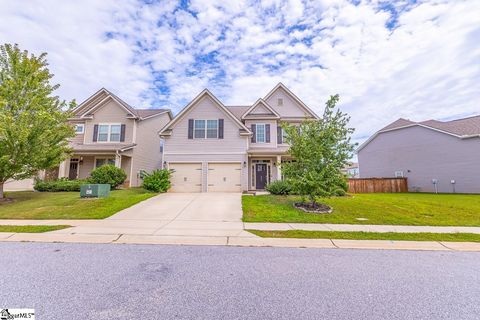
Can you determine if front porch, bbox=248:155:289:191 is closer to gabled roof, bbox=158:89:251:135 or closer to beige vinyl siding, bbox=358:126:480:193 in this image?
gabled roof, bbox=158:89:251:135

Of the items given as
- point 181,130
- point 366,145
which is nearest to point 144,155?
point 181,130

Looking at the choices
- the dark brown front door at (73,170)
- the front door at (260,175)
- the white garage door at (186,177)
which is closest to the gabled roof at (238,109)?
the front door at (260,175)

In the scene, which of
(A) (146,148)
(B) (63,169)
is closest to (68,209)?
(B) (63,169)

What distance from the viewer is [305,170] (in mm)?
10195

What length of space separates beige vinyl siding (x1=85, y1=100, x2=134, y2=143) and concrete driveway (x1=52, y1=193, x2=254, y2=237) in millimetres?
9670

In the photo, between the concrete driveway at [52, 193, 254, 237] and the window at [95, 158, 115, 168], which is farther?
the window at [95, 158, 115, 168]

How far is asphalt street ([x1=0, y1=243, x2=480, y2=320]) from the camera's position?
277 cm

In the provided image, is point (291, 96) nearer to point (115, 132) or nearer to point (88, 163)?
point (115, 132)

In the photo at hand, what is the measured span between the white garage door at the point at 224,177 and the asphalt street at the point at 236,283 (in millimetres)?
10955

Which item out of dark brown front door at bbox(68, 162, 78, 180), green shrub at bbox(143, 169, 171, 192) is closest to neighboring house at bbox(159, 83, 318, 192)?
green shrub at bbox(143, 169, 171, 192)

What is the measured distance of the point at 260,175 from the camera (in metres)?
17.8

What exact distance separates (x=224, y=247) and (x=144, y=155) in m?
17.0

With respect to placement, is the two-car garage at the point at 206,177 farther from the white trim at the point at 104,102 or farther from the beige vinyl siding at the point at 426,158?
A: the beige vinyl siding at the point at 426,158

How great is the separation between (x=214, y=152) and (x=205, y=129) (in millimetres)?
1934
